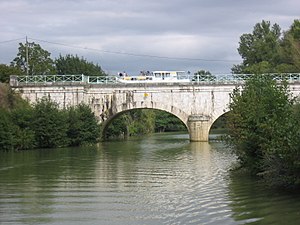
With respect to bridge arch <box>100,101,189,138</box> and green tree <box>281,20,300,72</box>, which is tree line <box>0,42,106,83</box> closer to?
bridge arch <box>100,101,189,138</box>

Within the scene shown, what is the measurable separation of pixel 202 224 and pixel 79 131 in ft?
102

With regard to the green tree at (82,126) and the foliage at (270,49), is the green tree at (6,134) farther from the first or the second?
the foliage at (270,49)

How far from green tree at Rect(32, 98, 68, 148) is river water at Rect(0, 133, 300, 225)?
46.0 feet

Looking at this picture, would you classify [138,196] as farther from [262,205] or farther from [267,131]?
[267,131]

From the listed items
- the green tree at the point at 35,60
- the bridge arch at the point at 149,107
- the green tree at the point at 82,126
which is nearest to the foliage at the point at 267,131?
the green tree at the point at 82,126

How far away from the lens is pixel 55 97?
46.6 metres

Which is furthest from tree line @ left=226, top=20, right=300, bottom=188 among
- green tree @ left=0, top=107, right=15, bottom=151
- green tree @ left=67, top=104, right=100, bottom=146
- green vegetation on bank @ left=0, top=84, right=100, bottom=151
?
green tree @ left=67, top=104, right=100, bottom=146

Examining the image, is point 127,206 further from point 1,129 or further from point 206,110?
point 206,110

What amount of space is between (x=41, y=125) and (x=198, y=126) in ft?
44.3

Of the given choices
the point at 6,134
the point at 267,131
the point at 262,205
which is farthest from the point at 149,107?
the point at 262,205

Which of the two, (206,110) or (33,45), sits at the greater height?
(33,45)

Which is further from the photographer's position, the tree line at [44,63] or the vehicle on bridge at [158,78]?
the tree line at [44,63]

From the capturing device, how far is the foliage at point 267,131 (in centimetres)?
1530

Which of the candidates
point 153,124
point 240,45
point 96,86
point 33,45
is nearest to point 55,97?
point 96,86
